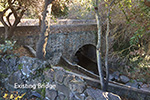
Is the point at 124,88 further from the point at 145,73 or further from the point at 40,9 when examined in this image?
the point at 40,9

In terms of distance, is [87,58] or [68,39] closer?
[68,39]

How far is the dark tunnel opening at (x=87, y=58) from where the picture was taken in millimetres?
12829

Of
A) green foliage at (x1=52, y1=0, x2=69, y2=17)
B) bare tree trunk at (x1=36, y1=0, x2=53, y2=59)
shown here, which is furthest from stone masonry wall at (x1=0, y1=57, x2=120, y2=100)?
green foliage at (x1=52, y1=0, x2=69, y2=17)

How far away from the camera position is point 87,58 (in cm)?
1475

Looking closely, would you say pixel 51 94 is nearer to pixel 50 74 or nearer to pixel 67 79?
pixel 50 74

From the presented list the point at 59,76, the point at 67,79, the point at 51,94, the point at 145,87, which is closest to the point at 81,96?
the point at 67,79

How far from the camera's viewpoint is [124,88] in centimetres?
481

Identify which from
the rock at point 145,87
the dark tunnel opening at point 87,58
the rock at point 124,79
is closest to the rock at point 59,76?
the rock at point 145,87

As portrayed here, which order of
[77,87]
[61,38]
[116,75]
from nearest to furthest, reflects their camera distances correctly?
1. [77,87]
2. [61,38]
3. [116,75]

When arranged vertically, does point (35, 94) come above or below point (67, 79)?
below

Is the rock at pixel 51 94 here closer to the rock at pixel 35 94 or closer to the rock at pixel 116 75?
the rock at pixel 35 94

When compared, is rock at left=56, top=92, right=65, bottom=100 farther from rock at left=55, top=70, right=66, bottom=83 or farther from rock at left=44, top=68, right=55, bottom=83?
rock at left=44, top=68, right=55, bottom=83

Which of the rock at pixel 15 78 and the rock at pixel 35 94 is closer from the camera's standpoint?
the rock at pixel 35 94

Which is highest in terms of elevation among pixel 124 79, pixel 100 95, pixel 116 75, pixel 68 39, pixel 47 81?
pixel 100 95
